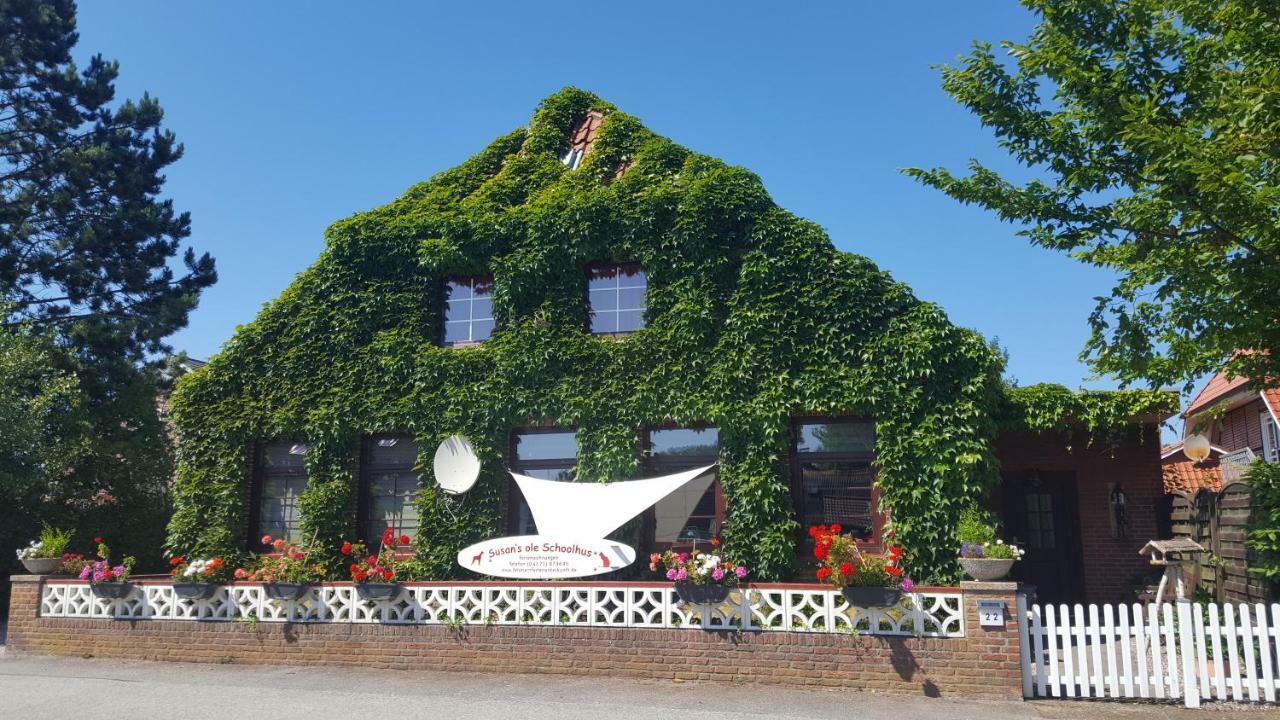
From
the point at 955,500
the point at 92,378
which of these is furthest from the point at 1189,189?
the point at 92,378

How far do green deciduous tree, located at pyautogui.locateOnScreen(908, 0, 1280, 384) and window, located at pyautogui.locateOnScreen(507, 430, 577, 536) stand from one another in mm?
5915

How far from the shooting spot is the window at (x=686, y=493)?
1157cm

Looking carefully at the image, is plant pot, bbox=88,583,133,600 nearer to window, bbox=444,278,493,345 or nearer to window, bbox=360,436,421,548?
window, bbox=360,436,421,548

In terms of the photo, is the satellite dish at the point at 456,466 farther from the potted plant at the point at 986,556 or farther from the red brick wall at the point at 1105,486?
the red brick wall at the point at 1105,486

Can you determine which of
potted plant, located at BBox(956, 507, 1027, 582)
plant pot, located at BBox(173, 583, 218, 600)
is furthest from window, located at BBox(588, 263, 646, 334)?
plant pot, located at BBox(173, 583, 218, 600)

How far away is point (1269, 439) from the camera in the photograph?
18344mm

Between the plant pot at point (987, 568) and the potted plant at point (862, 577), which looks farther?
the potted plant at point (862, 577)

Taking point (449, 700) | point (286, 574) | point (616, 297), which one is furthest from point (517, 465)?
point (449, 700)

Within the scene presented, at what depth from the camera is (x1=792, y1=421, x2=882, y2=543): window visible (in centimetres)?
1111

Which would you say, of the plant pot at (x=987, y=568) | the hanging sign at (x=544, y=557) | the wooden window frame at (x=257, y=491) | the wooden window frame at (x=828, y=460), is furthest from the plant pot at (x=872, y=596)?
the wooden window frame at (x=257, y=491)

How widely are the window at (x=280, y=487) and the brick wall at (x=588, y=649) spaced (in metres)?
2.19

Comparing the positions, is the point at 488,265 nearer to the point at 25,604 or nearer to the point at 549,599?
the point at 549,599

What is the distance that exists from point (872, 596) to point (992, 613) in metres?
1.17

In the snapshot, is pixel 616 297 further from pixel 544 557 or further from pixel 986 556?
pixel 986 556
